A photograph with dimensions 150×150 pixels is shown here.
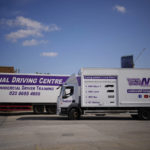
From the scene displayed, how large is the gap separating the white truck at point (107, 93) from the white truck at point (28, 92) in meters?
5.83

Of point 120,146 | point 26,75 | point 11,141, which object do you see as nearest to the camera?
point 120,146

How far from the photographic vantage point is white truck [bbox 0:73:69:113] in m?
19.8

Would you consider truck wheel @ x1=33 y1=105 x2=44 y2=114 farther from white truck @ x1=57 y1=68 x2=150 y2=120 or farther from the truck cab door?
the truck cab door

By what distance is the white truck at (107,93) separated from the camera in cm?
1444

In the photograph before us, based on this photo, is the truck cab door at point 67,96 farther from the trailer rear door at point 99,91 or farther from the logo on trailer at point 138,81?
the logo on trailer at point 138,81

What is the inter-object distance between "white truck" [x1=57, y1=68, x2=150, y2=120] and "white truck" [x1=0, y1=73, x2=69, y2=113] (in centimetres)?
583

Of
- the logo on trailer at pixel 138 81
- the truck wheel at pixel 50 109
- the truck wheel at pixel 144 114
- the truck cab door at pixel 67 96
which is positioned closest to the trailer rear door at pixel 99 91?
the truck cab door at pixel 67 96

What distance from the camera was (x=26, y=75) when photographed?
20.1 metres

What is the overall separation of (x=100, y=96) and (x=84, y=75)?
2029mm

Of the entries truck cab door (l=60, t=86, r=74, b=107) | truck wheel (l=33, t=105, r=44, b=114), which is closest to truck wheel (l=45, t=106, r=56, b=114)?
truck wheel (l=33, t=105, r=44, b=114)

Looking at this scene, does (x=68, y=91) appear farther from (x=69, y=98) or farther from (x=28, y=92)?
(x=28, y=92)

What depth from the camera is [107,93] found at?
47.7 feet

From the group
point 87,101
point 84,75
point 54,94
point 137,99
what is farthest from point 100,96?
point 54,94

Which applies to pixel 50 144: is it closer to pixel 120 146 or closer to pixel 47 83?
pixel 120 146
